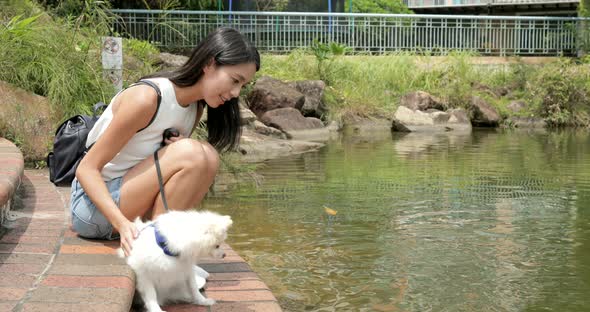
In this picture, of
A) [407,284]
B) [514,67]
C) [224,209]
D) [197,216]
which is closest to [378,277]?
[407,284]

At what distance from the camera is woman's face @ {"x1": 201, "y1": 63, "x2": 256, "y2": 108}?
2.89 metres

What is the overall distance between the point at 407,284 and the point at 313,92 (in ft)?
39.7

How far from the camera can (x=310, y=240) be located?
5.06m

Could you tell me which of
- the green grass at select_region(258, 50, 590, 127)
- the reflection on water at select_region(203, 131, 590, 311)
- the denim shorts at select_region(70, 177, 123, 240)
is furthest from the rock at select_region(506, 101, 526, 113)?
the denim shorts at select_region(70, 177, 123, 240)

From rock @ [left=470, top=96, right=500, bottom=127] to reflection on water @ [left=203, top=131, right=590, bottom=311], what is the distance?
7.44 metres

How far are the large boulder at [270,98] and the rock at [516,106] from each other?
Answer: 5997mm

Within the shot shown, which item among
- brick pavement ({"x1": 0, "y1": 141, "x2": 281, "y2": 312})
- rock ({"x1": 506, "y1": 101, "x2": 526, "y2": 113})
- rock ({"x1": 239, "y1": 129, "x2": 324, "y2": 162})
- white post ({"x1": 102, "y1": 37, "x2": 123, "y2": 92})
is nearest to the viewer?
brick pavement ({"x1": 0, "y1": 141, "x2": 281, "y2": 312})

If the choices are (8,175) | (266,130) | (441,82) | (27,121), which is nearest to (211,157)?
(8,175)

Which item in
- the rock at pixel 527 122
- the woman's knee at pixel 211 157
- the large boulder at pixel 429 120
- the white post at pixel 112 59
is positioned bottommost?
the rock at pixel 527 122

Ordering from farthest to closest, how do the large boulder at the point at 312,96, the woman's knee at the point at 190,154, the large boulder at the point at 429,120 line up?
the large boulder at the point at 429,120
the large boulder at the point at 312,96
the woman's knee at the point at 190,154

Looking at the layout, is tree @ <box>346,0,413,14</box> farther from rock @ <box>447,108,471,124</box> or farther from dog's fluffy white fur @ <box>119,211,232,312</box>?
dog's fluffy white fur @ <box>119,211,232,312</box>

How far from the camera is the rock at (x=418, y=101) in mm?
17344

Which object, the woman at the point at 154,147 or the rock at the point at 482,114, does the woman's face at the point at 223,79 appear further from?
the rock at the point at 482,114

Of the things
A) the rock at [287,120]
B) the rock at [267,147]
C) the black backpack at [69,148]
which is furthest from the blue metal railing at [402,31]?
the black backpack at [69,148]
